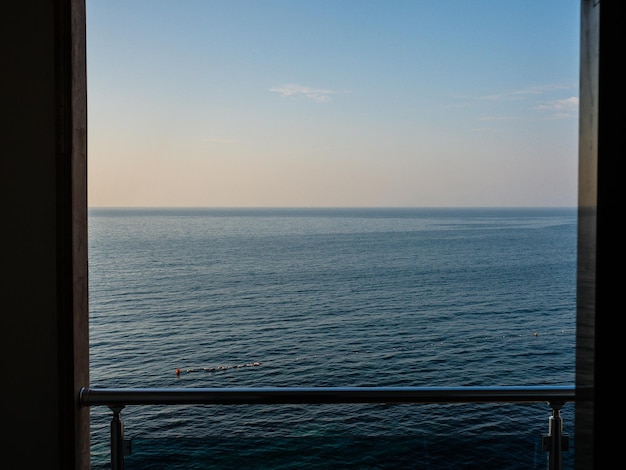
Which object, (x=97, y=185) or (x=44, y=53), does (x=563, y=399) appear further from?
(x=97, y=185)

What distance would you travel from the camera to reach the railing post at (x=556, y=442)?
58.3 inches

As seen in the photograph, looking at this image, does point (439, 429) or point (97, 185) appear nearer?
point (439, 429)

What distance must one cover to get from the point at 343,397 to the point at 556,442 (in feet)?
1.84

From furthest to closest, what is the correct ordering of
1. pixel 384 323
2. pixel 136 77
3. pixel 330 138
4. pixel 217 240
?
pixel 217 240
pixel 330 138
pixel 136 77
pixel 384 323

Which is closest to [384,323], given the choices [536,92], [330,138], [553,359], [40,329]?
[553,359]

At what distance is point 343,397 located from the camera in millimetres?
1469

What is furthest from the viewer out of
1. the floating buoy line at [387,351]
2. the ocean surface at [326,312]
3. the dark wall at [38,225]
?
the floating buoy line at [387,351]

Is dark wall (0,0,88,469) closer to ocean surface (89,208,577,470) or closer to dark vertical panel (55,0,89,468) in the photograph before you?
dark vertical panel (55,0,89,468)

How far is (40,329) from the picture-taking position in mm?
1419

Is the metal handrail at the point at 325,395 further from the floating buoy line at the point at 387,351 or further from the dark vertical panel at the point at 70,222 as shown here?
the floating buoy line at the point at 387,351

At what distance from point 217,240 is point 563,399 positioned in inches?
2185

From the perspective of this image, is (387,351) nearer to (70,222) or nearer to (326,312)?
(326,312)

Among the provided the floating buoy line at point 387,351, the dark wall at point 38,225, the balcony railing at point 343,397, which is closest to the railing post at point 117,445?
the balcony railing at point 343,397

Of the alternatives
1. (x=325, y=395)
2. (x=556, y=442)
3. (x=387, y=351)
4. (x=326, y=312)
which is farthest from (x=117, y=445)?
(x=326, y=312)
